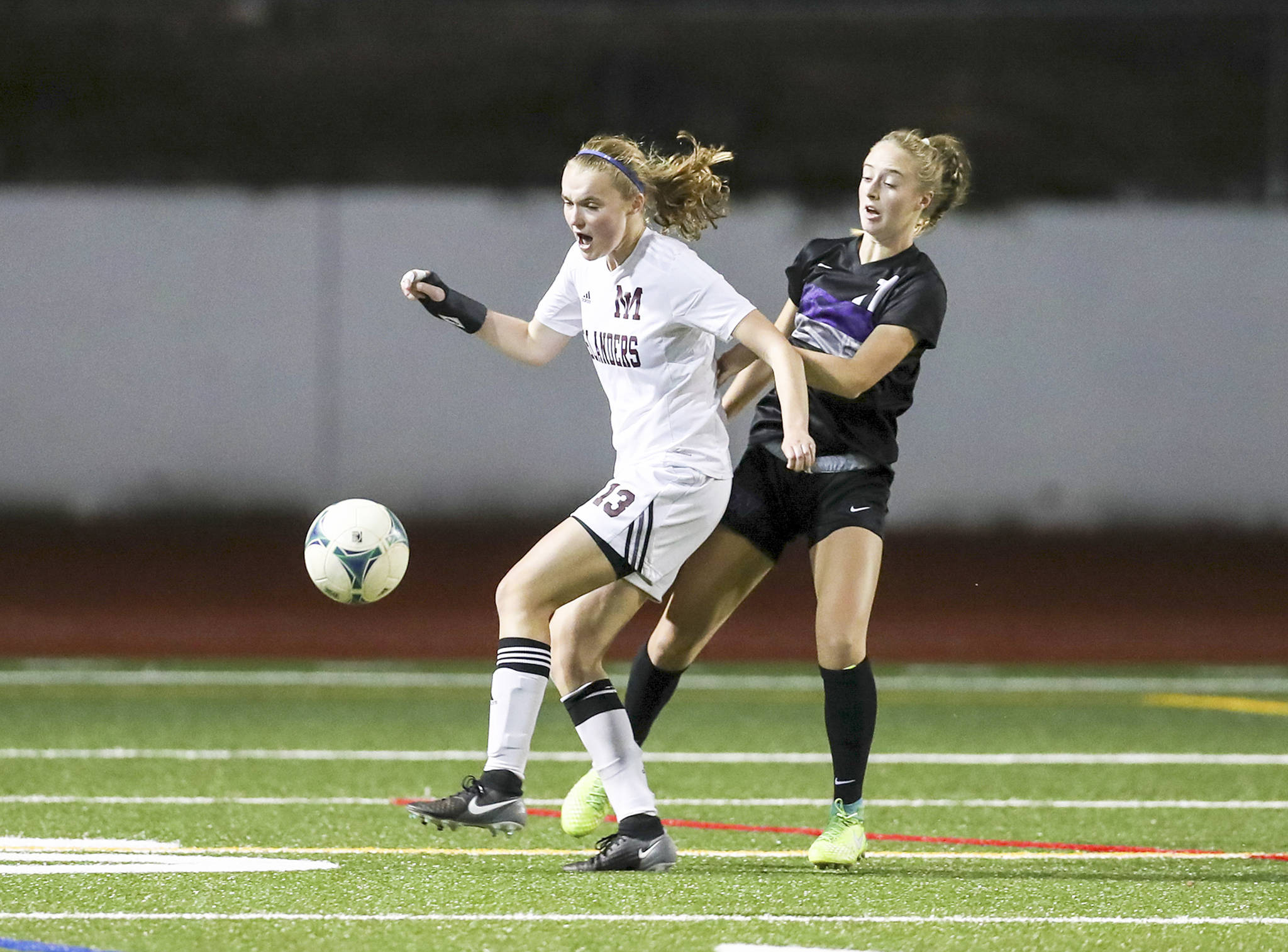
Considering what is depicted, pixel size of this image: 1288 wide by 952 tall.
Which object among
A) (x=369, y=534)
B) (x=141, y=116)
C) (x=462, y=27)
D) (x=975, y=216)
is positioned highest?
(x=462, y=27)

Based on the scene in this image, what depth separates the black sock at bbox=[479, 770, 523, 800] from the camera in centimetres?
417

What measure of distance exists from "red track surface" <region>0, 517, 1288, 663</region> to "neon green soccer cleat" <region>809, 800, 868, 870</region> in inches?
259

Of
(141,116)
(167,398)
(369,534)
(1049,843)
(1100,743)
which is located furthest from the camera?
(141,116)

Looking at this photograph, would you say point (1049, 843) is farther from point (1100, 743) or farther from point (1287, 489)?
point (1287, 489)

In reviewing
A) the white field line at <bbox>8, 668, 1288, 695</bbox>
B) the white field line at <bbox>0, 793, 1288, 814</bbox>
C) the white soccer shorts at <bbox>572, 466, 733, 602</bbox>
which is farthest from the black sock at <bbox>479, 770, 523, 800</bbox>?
the white field line at <bbox>8, 668, 1288, 695</bbox>

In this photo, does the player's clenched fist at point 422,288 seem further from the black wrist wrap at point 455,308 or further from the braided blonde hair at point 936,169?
the braided blonde hair at point 936,169

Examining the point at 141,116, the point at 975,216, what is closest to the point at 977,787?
the point at 975,216

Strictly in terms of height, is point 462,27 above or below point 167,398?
above

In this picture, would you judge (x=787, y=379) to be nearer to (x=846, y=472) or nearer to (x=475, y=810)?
(x=846, y=472)

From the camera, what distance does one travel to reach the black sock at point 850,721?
4.62m

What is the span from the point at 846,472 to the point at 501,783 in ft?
3.89

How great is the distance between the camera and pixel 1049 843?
202 inches

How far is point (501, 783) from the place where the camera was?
4176mm

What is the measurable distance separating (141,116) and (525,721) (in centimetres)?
1863
